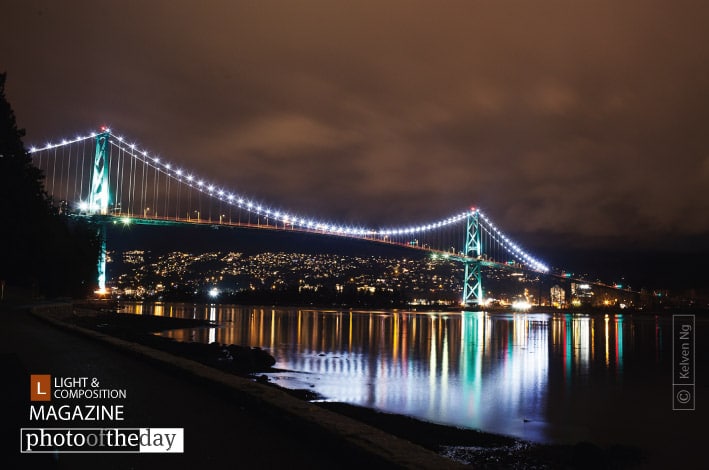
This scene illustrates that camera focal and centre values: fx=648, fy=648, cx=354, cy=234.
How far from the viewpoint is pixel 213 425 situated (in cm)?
540

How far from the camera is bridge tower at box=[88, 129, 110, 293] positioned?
164 feet

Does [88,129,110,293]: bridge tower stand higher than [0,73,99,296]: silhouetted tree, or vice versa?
[88,129,110,293]: bridge tower

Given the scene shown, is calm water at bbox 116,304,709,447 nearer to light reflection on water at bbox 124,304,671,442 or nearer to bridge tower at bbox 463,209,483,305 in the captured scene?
light reflection on water at bbox 124,304,671,442

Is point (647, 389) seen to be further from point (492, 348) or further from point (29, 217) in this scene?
point (29, 217)

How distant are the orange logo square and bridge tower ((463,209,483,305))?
6952cm

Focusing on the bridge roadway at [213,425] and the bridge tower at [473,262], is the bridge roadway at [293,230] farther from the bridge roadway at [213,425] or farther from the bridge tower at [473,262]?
the bridge roadway at [213,425]

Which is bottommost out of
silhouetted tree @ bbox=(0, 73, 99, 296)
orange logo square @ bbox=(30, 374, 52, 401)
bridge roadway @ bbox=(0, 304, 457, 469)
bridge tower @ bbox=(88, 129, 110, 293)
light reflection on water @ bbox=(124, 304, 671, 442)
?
light reflection on water @ bbox=(124, 304, 671, 442)

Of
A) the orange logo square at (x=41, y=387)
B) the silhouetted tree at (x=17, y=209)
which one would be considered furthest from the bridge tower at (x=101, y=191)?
the orange logo square at (x=41, y=387)

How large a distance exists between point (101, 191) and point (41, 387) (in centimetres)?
5040

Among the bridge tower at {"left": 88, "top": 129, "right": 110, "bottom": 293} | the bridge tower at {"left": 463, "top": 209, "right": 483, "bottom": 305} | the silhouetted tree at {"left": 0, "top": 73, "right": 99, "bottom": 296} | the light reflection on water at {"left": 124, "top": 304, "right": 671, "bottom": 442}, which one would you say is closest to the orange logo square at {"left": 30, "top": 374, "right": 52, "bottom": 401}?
the light reflection on water at {"left": 124, "top": 304, "right": 671, "bottom": 442}

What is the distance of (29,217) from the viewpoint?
49.0ft

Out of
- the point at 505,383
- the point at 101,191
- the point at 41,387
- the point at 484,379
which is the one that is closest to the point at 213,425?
the point at 41,387

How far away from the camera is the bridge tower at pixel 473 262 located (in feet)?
253

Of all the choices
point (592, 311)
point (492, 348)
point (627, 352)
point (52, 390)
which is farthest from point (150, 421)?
point (592, 311)
